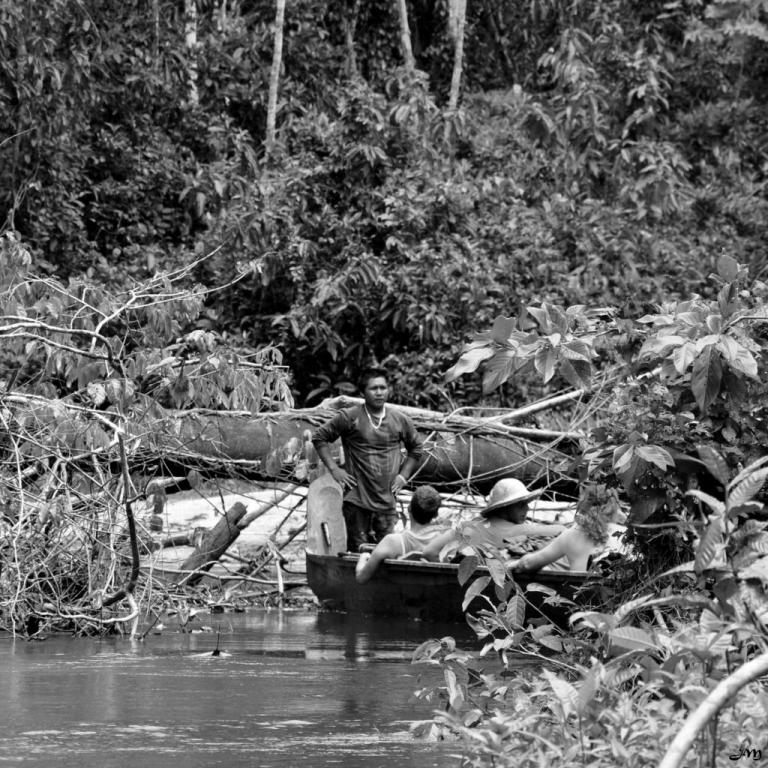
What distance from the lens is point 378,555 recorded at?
1164cm

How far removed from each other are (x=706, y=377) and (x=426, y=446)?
6404 millimetres

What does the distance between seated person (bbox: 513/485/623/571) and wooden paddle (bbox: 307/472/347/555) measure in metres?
3.18

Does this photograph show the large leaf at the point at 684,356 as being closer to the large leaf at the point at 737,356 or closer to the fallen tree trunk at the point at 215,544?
the large leaf at the point at 737,356

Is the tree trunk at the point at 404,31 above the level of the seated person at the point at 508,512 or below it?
above

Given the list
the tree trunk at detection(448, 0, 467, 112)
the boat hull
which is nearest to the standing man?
the boat hull

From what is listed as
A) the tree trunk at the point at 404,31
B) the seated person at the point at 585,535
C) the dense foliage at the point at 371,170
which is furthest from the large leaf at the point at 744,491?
the tree trunk at the point at 404,31

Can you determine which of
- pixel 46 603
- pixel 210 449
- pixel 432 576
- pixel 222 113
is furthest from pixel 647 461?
pixel 222 113

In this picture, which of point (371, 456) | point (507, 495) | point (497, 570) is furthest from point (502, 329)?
point (371, 456)

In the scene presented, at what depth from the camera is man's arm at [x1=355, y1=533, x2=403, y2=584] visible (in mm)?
11633

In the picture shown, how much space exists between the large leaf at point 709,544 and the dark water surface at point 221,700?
1756mm

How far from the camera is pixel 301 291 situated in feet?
60.5

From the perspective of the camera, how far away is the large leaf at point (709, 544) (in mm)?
4910

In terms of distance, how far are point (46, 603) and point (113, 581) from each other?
480 mm

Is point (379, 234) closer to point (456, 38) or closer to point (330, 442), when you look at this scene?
point (456, 38)
